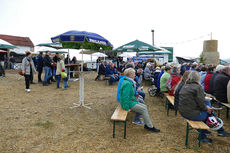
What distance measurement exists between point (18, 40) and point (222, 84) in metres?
41.5

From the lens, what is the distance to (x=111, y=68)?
35.7ft

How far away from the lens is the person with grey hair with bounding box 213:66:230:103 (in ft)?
14.7

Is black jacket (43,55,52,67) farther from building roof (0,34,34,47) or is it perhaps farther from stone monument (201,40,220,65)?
building roof (0,34,34,47)

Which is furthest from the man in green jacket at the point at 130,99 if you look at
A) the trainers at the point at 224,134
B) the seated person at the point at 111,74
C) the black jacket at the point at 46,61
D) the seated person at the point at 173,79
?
the black jacket at the point at 46,61

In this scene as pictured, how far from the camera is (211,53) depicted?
29.6 metres

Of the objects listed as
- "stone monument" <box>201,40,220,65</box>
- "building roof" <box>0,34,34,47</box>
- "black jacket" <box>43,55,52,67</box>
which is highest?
"building roof" <box>0,34,34,47</box>

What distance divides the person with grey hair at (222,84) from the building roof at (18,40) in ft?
131

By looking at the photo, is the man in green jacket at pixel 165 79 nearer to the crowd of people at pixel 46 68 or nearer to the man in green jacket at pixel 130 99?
the man in green jacket at pixel 130 99

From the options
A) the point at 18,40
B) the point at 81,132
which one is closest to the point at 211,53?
the point at 81,132

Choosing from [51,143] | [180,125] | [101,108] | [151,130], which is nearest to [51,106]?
[101,108]

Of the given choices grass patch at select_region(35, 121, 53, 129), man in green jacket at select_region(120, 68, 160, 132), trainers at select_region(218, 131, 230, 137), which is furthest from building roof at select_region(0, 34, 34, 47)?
trainers at select_region(218, 131, 230, 137)

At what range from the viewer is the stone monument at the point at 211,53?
1152 inches

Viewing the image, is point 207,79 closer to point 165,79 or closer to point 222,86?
point 222,86

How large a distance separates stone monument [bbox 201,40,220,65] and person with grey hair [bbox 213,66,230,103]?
1084 inches
